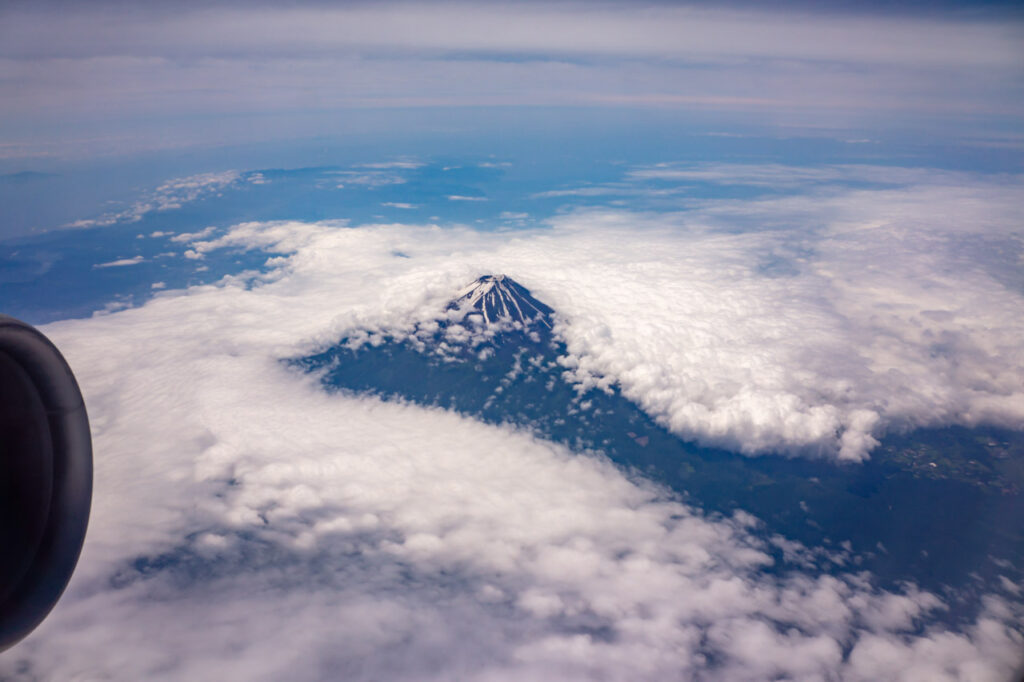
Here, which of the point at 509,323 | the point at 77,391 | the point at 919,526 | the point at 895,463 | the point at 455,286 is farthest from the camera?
the point at 455,286

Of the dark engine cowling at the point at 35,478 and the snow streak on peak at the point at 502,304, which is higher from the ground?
the dark engine cowling at the point at 35,478

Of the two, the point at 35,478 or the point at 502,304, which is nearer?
the point at 35,478

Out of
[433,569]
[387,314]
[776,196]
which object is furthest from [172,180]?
[776,196]

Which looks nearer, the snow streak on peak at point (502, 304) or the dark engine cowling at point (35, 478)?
the dark engine cowling at point (35, 478)

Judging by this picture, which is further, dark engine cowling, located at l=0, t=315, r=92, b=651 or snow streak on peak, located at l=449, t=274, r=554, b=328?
snow streak on peak, located at l=449, t=274, r=554, b=328

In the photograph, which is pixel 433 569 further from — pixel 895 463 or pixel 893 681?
pixel 895 463

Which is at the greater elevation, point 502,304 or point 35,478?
point 35,478

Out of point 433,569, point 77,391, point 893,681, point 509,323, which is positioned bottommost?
point 893,681

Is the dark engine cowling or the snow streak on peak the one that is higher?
the dark engine cowling
